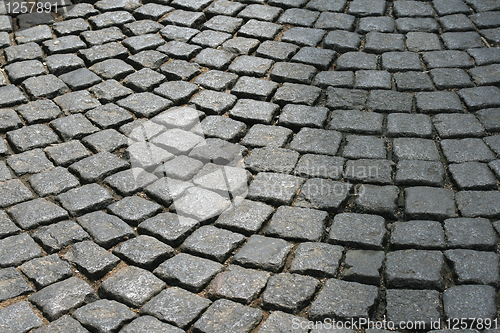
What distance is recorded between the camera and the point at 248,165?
139 inches

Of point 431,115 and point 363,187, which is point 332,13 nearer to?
point 431,115

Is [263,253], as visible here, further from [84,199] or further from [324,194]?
[84,199]

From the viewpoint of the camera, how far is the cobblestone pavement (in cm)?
264

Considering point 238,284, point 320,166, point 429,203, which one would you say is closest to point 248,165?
point 320,166

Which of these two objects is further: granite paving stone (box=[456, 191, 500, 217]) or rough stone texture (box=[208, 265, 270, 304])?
granite paving stone (box=[456, 191, 500, 217])

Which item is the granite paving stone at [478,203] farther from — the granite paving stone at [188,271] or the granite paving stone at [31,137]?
the granite paving stone at [31,137]

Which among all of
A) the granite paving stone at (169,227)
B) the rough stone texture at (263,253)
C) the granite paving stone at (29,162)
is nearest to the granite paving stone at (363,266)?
the rough stone texture at (263,253)

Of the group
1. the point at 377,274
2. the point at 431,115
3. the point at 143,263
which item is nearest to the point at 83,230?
the point at 143,263

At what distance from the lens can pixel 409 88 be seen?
4152mm

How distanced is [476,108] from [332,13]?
1.92 m

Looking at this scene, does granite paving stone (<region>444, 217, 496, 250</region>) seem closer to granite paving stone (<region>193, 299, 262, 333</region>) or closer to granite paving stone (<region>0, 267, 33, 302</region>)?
granite paving stone (<region>193, 299, 262, 333</region>)

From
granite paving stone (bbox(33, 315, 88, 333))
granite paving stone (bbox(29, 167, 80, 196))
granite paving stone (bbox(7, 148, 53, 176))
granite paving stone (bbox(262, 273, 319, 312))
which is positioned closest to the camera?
granite paving stone (bbox(33, 315, 88, 333))

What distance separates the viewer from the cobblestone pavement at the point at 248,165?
104 inches

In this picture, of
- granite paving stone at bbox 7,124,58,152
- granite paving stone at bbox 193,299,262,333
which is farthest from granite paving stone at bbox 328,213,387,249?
granite paving stone at bbox 7,124,58,152
